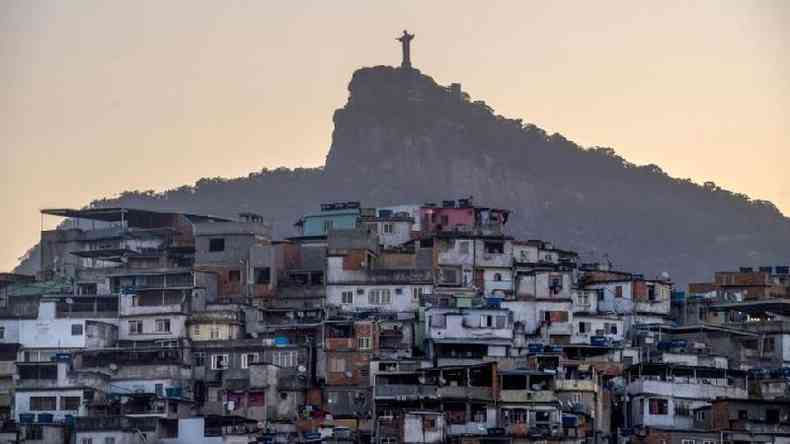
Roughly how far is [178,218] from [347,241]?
1219 cm

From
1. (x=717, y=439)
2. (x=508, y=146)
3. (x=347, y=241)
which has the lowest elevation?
(x=717, y=439)

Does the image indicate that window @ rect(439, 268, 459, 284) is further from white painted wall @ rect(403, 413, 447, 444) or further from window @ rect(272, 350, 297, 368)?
white painted wall @ rect(403, 413, 447, 444)

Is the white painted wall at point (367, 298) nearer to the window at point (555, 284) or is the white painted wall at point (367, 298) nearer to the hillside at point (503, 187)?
the window at point (555, 284)

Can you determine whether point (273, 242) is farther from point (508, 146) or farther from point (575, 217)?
point (508, 146)

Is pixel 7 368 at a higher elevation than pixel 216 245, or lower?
lower

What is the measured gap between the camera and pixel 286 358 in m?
70.5

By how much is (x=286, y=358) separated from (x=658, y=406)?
12144 mm

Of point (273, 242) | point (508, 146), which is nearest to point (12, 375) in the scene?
point (273, 242)

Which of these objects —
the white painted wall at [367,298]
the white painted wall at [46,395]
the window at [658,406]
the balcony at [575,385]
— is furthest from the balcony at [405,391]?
the white painted wall at [46,395]

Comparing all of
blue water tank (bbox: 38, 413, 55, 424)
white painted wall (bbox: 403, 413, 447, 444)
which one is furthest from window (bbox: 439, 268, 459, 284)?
blue water tank (bbox: 38, 413, 55, 424)

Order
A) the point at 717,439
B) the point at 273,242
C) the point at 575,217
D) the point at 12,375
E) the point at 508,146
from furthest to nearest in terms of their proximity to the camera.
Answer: the point at 508,146 → the point at 575,217 → the point at 273,242 → the point at 12,375 → the point at 717,439

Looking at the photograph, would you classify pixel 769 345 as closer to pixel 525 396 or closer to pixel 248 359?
pixel 525 396

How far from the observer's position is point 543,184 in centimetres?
13200

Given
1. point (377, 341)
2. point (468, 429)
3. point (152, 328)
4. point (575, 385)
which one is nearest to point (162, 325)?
point (152, 328)
